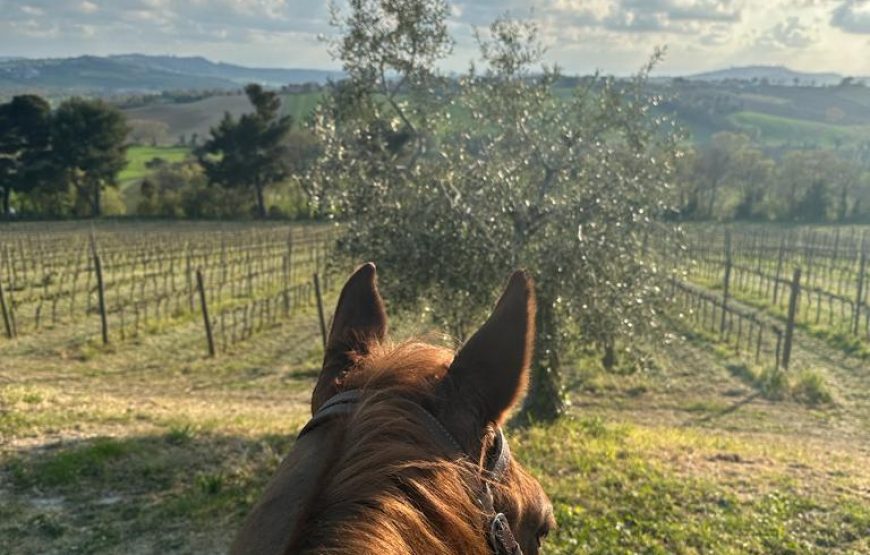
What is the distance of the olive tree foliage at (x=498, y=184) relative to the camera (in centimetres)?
801

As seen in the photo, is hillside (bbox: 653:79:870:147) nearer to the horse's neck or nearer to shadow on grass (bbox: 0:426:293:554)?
shadow on grass (bbox: 0:426:293:554)

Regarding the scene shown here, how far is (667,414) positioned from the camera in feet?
42.2

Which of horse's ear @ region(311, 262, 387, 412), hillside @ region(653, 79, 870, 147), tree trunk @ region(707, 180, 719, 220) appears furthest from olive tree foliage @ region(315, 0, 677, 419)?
hillside @ region(653, 79, 870, 147)

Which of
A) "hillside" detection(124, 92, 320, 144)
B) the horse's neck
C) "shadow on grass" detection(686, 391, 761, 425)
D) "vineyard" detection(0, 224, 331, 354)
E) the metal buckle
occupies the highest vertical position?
"hillside" detection(124, 92, 320, 144)

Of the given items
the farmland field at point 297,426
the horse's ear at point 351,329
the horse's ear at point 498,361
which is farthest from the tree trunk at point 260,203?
the horse's ear at point 498,361

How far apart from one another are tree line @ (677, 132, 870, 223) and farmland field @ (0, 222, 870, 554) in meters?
34.3

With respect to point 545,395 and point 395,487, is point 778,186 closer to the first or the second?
point 545,395

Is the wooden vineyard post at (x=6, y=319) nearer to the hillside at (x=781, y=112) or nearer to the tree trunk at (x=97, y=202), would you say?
the tree trunk at (x=97, y=202)

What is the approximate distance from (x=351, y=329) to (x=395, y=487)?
2.88 feet

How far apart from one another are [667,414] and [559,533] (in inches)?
317

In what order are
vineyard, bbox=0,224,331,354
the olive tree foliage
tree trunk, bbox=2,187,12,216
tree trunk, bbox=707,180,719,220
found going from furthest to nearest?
tree trunk, bbox=707,180,719,220 → tree trunk, bbox=2,187,12,216 → vineyard, bbox=0,224,331,354 → the olive tree foliage

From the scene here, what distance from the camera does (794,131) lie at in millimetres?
93562

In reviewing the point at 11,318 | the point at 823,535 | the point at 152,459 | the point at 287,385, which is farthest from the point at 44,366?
the point at 823,535

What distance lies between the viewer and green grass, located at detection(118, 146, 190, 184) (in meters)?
64.5
